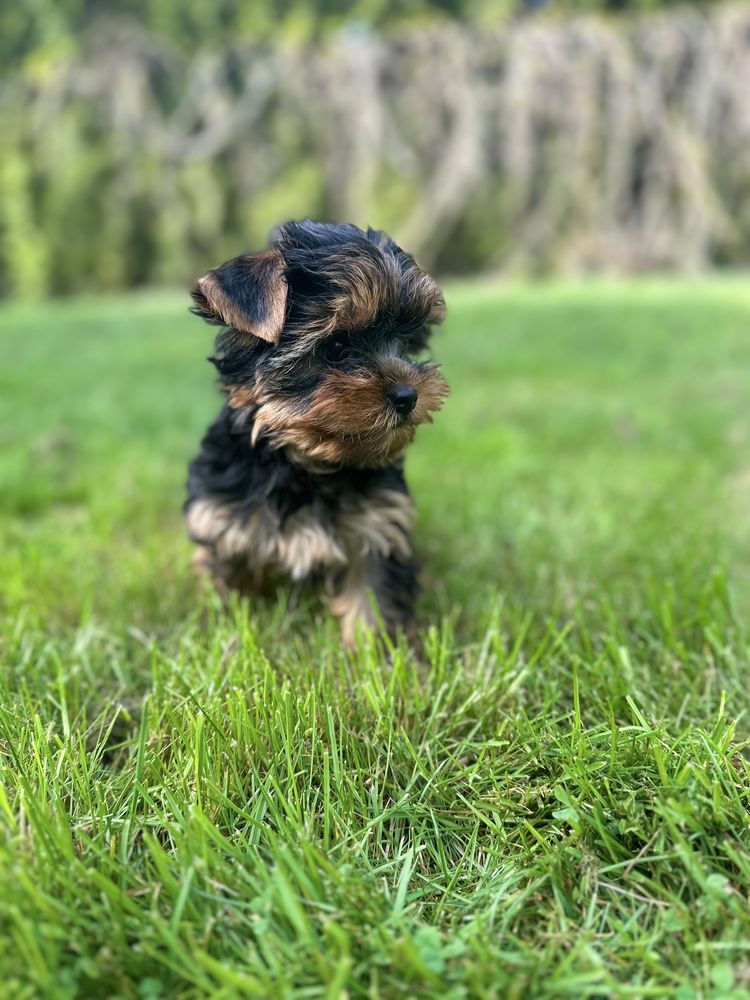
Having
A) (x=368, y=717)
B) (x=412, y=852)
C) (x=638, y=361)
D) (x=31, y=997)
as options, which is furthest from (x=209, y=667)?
(x=638, y=361)

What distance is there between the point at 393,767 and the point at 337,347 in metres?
1.36

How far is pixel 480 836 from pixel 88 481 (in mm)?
3702

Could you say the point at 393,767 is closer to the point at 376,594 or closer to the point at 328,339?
the point at 376,594

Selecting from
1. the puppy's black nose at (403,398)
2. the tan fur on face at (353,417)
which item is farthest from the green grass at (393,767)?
the puppy's black nose at (403,398)

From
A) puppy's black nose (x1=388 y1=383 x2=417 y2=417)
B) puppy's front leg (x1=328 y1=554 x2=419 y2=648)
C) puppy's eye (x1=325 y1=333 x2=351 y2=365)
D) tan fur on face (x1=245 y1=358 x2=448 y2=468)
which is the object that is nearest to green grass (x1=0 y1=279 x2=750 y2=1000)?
puppy's front leg (x1=328 y1=554 x2=419 y2=648)

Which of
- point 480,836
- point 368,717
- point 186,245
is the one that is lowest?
point 480,836

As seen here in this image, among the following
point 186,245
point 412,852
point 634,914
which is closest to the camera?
point 634,914

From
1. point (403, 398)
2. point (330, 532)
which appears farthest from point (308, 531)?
point (403, 398)

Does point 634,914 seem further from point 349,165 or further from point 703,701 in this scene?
point 349,165

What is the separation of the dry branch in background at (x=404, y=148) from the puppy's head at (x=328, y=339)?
23317 millimetres

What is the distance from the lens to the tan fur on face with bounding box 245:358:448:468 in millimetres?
2404

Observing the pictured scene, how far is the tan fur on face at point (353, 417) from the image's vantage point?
240 centimetres

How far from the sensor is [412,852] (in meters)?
1.79

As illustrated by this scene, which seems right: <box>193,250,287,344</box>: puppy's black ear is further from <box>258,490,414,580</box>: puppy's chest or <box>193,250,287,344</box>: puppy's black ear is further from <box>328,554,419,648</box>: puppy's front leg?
<box>328,554,419,648</box>: puppy's front leg
